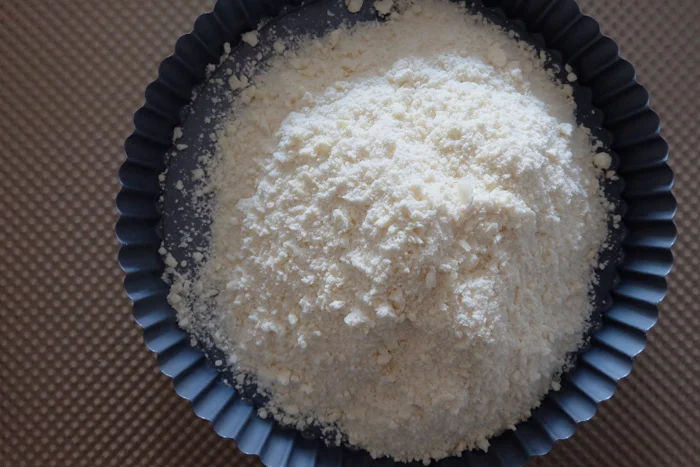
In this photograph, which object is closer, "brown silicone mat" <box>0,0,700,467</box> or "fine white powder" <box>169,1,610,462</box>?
"fine white powder" <box>169,1,610,462</box>

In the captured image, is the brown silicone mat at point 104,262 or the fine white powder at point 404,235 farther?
the brown silicone mat at point 104,262

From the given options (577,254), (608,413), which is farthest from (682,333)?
(577,254)

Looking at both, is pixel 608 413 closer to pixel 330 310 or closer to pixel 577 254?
pixel 577 254

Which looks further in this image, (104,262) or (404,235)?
(104,262)

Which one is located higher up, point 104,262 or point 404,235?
point 404,235
